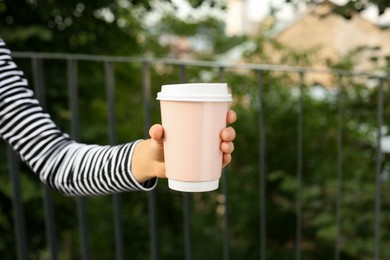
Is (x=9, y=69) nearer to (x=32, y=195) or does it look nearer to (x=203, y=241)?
(x=32, y=195)

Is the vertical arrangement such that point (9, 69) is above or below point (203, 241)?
above

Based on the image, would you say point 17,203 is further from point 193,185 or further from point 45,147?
point 193,185

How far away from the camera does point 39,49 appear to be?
300 cm

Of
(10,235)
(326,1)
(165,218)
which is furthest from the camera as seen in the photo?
(165,218)

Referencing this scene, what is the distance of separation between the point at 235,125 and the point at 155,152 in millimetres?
4147

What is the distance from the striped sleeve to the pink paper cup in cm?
25

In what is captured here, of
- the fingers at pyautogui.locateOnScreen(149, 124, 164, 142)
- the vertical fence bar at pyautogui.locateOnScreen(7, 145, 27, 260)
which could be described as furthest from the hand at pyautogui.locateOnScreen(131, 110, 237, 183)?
the vertical fence bar at pyautogui.locateOnScreen(7, 145, 27, 260)

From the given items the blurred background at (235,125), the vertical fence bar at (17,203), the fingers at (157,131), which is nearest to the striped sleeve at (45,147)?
the fingers at (157,131)

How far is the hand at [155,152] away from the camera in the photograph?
889mm

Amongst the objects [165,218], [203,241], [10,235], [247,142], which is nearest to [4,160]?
[10,235]

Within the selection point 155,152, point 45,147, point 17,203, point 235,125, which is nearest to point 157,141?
point 155,152

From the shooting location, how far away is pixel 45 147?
1.20 m

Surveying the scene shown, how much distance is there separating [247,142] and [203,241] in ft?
3.46

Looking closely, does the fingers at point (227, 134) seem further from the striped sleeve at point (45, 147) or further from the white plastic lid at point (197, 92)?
the striped sleeve at point (45, 147)
